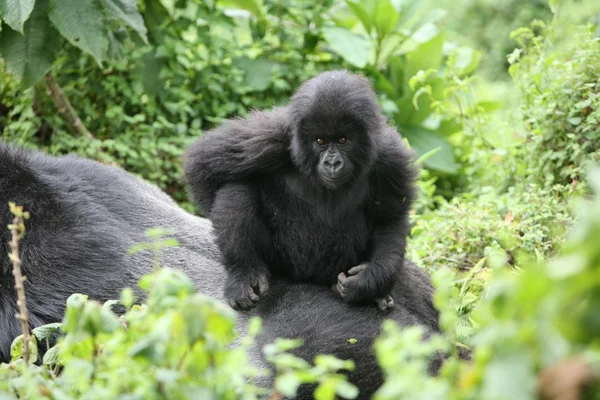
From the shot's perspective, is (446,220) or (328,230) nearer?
(328,230)

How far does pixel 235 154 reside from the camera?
2986 mm

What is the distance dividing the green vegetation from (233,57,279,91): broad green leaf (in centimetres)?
1

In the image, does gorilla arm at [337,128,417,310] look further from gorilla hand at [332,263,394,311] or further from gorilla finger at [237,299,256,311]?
gorilla finger at [237,299,256,311]

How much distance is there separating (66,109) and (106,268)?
2247mm

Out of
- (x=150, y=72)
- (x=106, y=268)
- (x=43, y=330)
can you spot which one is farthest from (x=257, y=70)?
(x=43, y=330)

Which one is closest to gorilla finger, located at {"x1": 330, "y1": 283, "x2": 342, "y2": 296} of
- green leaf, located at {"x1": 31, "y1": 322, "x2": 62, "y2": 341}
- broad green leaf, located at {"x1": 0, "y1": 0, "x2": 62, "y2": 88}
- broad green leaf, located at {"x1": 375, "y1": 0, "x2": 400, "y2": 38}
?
green leaf, located at {"x1": 31, "y1": 322, "x2": 62, "y2": 341}

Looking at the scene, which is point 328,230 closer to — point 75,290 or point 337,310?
point 337,310

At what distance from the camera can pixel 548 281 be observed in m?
1.12

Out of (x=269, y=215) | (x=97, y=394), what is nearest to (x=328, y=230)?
(x=269, y=215)

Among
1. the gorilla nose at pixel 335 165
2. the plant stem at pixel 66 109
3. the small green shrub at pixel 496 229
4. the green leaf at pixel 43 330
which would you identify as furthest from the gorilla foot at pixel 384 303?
the plant stem at pixel 66 109

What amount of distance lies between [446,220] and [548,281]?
2.98m

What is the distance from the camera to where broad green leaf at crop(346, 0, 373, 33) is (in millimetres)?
5754

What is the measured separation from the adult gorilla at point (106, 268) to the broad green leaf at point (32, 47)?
40.6 inches

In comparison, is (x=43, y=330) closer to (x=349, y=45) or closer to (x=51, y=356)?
(x=51, y=356)
